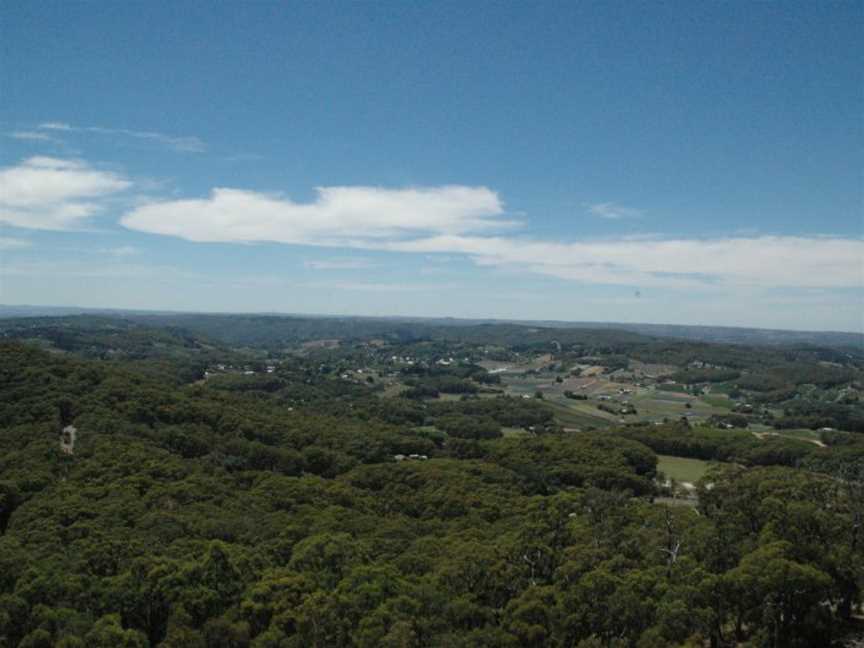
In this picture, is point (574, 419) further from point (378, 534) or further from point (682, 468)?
point (378, 534)

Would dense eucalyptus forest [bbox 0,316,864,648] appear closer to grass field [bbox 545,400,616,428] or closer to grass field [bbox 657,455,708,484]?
grass field [bbox 657,455,708,484]

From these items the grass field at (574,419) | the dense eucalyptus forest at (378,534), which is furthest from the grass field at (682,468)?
the grass field at (574,419)

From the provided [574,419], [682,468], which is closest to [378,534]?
[682,468]

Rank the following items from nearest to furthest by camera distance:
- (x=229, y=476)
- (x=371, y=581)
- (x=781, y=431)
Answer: (x=371, y=581) → (x=229, y=476) → (x=781, y=431)

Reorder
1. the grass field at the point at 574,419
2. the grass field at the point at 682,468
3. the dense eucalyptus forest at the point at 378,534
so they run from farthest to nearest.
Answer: the grass field at the point at 574,419, the grass field at the point at 682,468, the dense eucalyptus forest at the point at 378,534

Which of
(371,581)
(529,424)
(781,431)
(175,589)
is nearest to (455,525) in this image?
(371,581)

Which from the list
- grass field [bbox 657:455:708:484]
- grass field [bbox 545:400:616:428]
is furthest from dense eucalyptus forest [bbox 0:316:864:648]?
grass field [bbox 545:400:616:428]

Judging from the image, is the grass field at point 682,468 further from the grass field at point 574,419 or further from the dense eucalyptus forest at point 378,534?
the grass field at point 574,419

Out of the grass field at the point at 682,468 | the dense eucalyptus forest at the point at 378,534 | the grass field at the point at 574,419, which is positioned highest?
the dense eucalyptus forest at the point at 378,534

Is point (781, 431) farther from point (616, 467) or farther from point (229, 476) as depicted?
point (229, 476)
